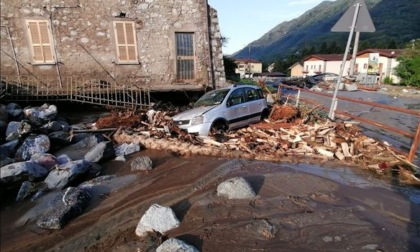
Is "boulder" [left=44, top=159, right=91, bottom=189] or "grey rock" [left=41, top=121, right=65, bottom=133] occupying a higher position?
"grey rock" [left=41, top=121, right=65, bottom=133]

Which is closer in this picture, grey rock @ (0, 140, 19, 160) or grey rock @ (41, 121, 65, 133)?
grey rock @ (0, 140, 19, 160)

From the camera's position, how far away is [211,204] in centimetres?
461

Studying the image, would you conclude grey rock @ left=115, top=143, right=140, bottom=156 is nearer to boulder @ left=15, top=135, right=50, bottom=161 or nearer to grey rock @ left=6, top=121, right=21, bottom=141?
boulder @ left=15, top=135, right=50, bottom=161

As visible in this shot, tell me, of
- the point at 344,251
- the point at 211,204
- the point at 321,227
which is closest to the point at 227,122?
the point at 211,204

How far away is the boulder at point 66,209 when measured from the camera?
4310 millimetres

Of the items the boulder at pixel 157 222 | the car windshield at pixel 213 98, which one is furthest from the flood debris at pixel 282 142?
the boulder at pixel 157 222

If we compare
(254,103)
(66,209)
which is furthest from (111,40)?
(66,209)

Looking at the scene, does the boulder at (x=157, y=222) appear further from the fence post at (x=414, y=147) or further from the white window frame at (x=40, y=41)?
the white window frame at (x=40, y=41)

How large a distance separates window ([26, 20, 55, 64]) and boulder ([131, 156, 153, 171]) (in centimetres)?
893

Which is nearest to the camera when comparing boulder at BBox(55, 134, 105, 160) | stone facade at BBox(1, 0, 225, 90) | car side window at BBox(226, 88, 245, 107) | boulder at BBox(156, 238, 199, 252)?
boulder at BBox(156, 238, 199, 252)

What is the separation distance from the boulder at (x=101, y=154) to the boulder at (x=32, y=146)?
133cm

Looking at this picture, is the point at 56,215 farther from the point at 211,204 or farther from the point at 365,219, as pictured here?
the point at 365,219

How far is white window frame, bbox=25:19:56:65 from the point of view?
1218cm

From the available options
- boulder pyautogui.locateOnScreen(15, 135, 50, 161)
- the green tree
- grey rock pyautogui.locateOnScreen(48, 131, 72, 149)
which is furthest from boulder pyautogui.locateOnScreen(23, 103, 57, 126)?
the green tree
